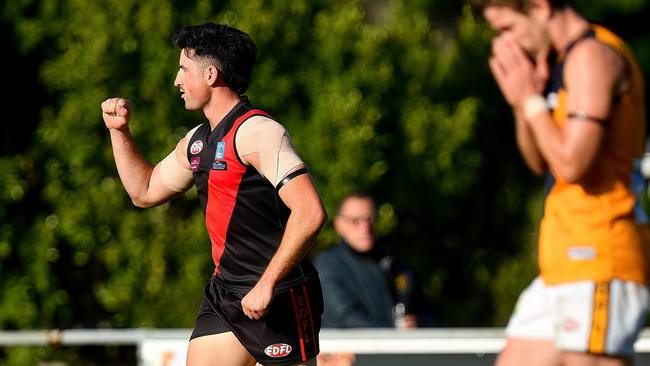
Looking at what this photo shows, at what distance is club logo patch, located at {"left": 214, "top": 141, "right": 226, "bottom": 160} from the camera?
494cm

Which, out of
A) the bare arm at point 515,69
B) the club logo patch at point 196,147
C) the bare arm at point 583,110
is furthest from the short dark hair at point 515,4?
the club logo patch at point 196,147

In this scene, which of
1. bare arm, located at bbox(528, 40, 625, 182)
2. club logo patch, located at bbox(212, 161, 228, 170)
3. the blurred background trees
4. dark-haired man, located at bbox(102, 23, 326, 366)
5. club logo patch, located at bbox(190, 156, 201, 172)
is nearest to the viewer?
bare arm, located at bbox(528, 40, 625, 182)

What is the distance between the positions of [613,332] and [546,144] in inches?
24.9

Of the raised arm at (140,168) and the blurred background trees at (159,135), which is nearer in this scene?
the raised arm at (140,168)

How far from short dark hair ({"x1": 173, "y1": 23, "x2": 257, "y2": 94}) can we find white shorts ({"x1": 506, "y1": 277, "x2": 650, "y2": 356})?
5.37 ft

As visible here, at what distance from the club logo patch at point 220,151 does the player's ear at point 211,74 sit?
276 mm

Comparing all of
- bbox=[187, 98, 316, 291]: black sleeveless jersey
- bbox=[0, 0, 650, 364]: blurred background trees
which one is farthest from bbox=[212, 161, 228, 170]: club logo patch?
bbox=[0, 0, 650, 364]: blurred background trees

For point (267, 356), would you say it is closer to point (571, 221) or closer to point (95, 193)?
point (571, 221)

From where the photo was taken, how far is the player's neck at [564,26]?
408 centimetres

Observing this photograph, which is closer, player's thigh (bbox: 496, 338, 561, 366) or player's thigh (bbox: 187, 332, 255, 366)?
player's thigh (bbox: 496, 338, 561, 366)

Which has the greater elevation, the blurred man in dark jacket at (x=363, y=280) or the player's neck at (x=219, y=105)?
the player's neck at (x=219, y=105)

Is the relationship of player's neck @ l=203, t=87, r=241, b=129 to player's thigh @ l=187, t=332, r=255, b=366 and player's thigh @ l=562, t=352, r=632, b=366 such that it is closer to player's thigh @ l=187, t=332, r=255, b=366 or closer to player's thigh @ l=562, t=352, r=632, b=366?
player's thigh @ l=187, t=332, r=255, b=366

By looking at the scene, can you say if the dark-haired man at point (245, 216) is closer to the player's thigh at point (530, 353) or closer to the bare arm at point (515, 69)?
the player's thigh at point (530, 353)

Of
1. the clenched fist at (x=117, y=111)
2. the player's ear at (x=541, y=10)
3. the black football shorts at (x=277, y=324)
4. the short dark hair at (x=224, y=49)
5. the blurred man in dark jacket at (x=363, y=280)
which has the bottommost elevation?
the blurred man in dark jacket at (x=363, y=280)
